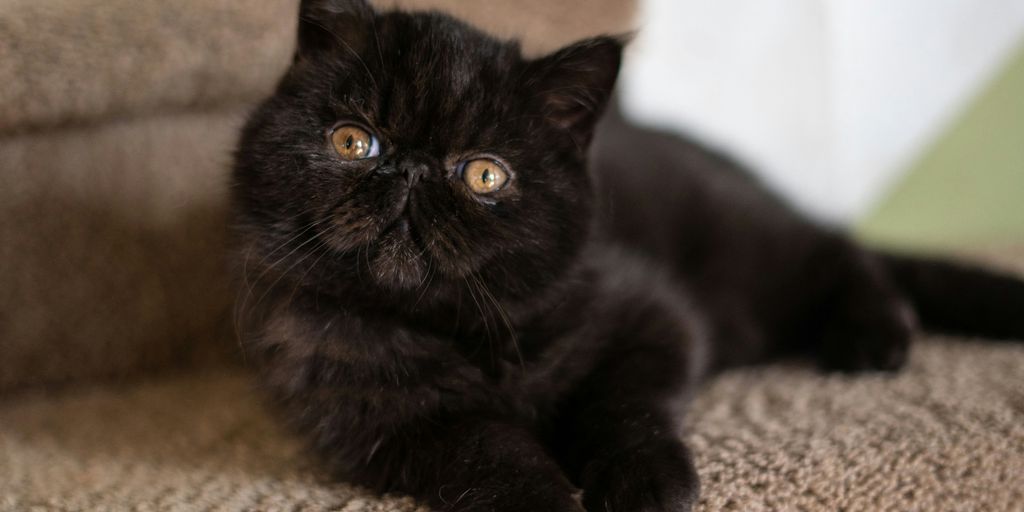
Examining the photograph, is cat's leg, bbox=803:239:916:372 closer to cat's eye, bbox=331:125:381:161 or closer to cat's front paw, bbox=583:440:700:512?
cat's front paw, bbox=583:440:700:512

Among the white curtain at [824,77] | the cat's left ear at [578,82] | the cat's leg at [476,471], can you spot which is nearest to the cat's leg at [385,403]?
the cat's leg at [476,471]

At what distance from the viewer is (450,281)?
1.05 m

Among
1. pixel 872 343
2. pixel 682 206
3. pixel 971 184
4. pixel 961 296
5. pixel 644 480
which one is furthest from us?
pixel 971 184

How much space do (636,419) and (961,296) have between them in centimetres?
85

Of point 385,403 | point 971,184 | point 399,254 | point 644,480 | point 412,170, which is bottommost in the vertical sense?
point 385,403

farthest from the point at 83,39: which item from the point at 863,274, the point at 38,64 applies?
the point at 863,274

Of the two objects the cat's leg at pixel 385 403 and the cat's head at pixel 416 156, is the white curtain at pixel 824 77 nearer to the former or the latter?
the cat's head at pixel 416 156

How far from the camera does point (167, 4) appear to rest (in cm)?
147

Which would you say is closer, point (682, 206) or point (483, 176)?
point (483, 176)

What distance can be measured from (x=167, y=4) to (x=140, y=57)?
12 centimetres

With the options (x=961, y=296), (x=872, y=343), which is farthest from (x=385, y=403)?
(x=961, y=296)

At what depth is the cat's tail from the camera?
57.0 inches

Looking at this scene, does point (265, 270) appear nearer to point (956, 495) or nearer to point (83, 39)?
point (83, 39)

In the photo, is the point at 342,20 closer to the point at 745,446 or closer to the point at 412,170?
the point at 412,170
